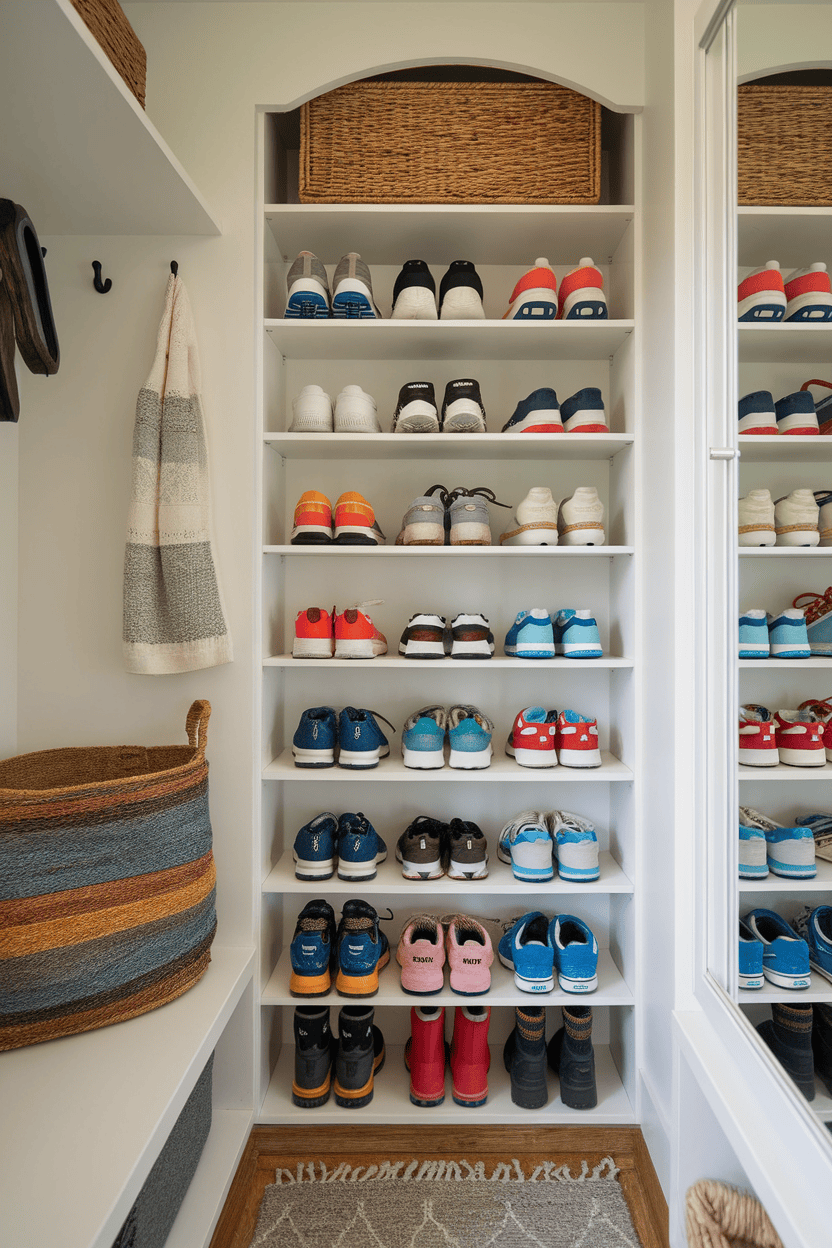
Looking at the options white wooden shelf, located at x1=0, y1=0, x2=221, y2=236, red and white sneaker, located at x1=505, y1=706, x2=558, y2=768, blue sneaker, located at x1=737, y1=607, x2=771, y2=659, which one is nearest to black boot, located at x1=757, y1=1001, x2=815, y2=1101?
blue sneaker, located at x1=737, y1=607, x2=771, y2=659

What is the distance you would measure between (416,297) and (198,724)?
1.13m

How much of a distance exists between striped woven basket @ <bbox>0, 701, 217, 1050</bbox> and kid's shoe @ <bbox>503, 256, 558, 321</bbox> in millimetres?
1299

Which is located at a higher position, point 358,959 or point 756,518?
point 756,518

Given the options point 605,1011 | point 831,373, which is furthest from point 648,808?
point 831,373

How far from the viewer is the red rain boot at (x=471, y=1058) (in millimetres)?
1690

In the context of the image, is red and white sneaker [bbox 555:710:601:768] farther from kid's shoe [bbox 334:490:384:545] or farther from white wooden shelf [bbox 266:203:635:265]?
white wooden shelf [bbox 266:203:635:265]

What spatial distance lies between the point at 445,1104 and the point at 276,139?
2477 mm

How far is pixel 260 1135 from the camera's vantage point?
64.9 inches

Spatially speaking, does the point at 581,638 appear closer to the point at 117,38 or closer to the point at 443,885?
the point at 443,885

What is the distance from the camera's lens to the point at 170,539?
161 centimetres

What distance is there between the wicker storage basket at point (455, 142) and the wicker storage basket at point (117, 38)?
0.37m

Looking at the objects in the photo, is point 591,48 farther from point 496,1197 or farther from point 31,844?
point 496,1197

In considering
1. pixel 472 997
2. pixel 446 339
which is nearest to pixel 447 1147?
pixel 472 997

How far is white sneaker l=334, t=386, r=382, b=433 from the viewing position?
1761mm
